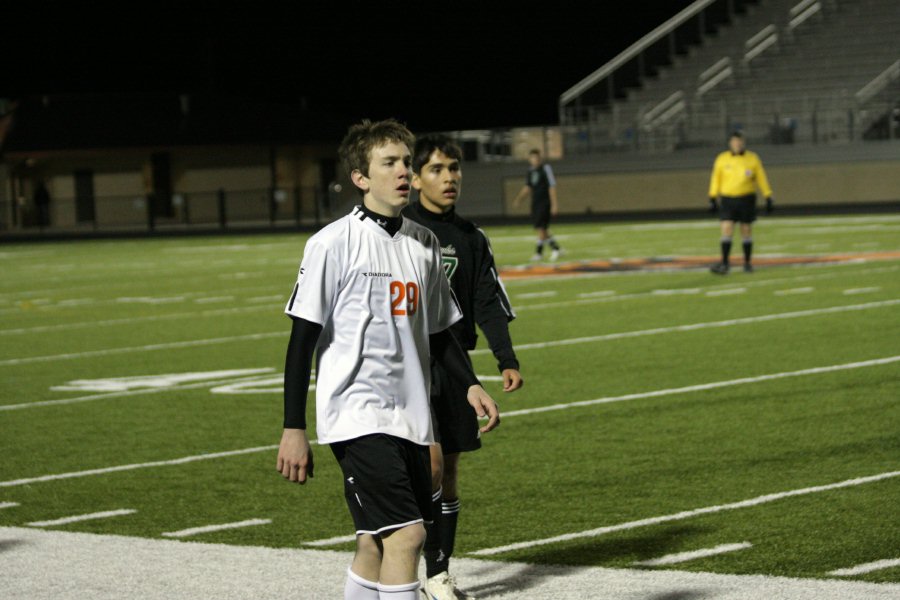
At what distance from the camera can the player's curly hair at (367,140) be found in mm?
5121

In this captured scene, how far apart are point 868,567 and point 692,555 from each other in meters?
0.72

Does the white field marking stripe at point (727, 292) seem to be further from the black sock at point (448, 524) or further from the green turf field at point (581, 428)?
the black sock at point (448, 524)

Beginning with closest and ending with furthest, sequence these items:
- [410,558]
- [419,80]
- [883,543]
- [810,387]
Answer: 1. [410,558]
2. [883,543]
3. [810,387]
4. [419,80]

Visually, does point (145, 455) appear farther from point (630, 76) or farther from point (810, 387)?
point (630, 76)

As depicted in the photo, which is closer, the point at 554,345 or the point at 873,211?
the point at 554,345

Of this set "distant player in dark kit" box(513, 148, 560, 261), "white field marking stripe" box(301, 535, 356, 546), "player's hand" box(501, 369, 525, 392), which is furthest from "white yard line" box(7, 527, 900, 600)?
"distant player in dark kit" box(513, 148, 560, 261)

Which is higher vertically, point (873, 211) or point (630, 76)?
point (630, 76)

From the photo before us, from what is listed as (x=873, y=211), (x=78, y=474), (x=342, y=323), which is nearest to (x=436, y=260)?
(x=342, y=323)

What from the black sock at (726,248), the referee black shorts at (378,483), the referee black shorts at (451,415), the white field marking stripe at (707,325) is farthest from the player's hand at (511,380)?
the black sock at (726,248)

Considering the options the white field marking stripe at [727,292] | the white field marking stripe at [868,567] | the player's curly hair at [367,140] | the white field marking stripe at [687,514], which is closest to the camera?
the player's curly hair at [367,140]

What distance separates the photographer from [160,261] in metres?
34.2

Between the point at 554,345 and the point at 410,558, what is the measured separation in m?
10.5

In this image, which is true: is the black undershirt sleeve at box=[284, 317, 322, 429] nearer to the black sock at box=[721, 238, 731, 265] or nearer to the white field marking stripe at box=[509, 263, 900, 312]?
the white field marking stripe at box=[509, 263, 900, 312]

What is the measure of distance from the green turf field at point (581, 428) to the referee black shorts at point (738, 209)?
3.33 ft
